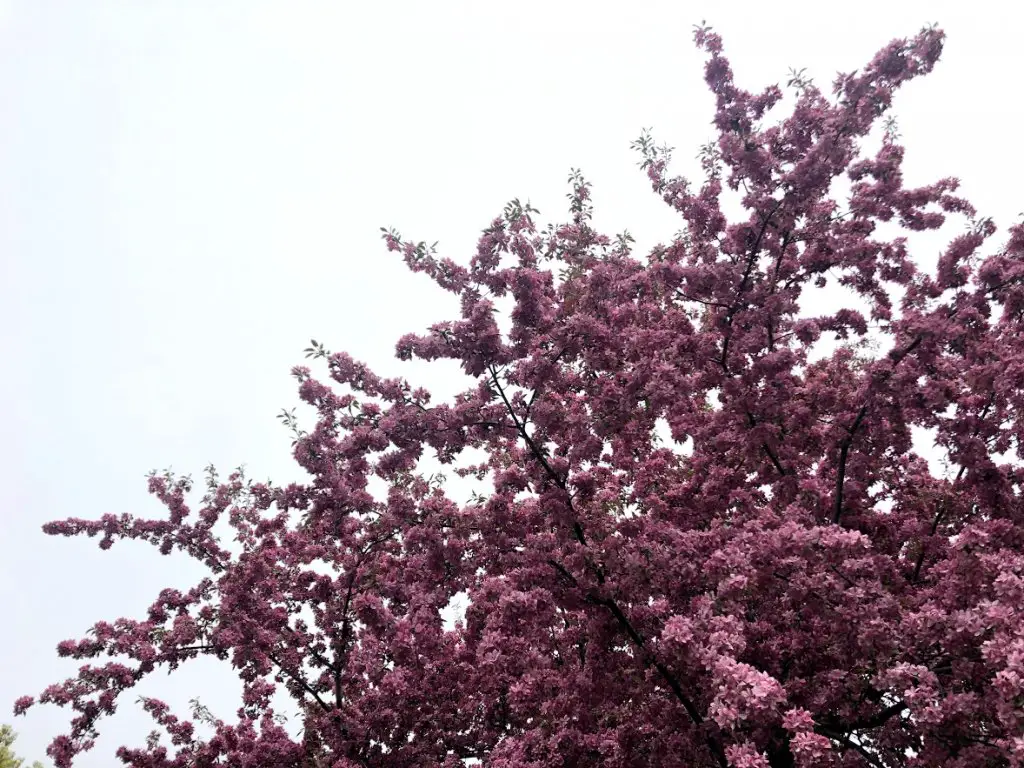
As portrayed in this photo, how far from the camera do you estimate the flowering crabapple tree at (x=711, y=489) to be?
6230 mm

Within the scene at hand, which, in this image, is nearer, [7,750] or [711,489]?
[711,489]

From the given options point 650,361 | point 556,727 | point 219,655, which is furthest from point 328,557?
point 650,361

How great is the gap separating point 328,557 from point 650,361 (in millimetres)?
8418

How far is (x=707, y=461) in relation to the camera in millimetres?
9125

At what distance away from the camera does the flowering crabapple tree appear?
6230 millimetres

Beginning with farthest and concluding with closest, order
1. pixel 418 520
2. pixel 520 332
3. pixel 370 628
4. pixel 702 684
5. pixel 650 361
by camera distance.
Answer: pixel 370 628, pixel 418 520, pixel 520 332, pixel 650 361, pixel 702 684

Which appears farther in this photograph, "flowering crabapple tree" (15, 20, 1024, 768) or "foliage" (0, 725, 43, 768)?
"foliage" (0, 725, 43, 768)

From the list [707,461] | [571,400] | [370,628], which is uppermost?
[571,400]

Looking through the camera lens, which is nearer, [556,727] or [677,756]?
[677,756]

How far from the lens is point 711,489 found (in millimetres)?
8938

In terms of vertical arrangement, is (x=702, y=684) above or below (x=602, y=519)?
below

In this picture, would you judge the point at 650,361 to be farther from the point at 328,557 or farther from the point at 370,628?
the point at 328,557

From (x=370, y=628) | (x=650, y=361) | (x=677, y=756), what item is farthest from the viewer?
(x=370, y=628)

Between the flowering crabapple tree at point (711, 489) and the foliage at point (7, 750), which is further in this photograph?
the foliage at point (7, 750)
